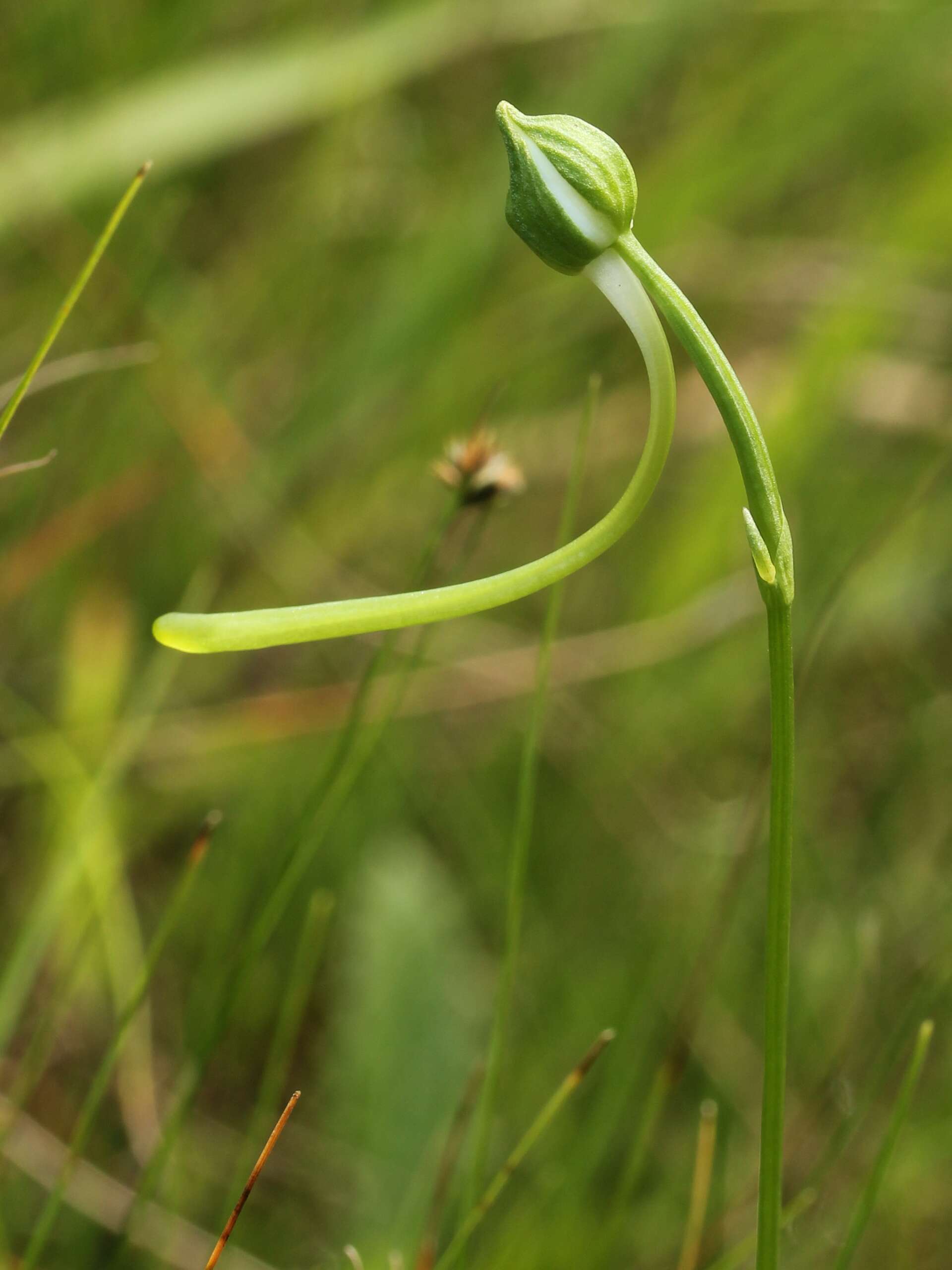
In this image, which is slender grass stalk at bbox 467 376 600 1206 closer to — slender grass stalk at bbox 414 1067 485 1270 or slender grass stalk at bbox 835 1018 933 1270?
slender grass stalk at bbox 414 1067 485 1270

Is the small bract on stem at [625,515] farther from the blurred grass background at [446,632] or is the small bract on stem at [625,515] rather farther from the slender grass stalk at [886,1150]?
the blurred grass background at [446,632]

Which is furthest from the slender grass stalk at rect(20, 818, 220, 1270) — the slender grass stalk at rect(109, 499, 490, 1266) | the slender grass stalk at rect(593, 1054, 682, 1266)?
the slender grass stalk at rect(593, 1054, 682, 1266)

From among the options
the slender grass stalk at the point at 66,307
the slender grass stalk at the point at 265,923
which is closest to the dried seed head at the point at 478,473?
the slender grass stalk at the point at 265,923

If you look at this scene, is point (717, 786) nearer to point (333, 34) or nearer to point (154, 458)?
point (154, 458)

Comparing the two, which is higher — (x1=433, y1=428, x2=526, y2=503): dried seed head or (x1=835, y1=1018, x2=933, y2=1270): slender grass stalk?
(x1=433, y1=428, x2=526, y2=503): dried seed head

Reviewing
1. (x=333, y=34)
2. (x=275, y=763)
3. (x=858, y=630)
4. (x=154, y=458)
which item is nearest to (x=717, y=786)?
(x=858, y=630)

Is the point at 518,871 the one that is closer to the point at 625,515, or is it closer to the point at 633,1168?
the point at 633,1168
